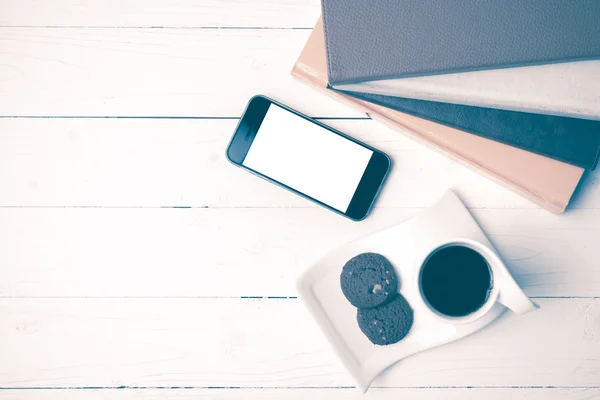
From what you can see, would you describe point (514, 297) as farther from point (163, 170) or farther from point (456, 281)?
point (163, 170)

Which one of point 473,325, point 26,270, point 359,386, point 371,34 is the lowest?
point 26,270

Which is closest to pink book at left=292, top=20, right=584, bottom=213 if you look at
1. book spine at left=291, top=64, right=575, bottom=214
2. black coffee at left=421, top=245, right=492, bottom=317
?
book spine at left=291, top=64, right=575, bottom=214

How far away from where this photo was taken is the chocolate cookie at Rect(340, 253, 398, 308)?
44 centimetres

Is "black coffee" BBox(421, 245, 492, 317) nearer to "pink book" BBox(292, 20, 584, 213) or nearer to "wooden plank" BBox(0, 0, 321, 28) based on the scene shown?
"pink book" BBox(292, 20, 584, 213)

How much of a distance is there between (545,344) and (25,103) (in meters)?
0.61

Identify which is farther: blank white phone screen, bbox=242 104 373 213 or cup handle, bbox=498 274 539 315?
blank white phone screen, bbox=242 104 373 213

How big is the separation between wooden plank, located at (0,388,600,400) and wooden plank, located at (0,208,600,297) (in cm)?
10

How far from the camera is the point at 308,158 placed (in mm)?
494

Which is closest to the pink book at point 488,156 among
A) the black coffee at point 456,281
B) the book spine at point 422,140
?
the book spine at point 422,140

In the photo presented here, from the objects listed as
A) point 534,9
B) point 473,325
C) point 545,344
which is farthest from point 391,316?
point 534,9

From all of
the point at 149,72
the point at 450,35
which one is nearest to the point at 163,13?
the point at 149,72

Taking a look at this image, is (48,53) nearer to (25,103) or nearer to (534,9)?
(25,103)

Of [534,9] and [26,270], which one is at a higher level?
A: [534,9]

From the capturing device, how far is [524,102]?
392 mm
